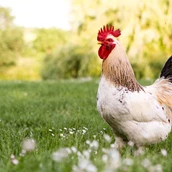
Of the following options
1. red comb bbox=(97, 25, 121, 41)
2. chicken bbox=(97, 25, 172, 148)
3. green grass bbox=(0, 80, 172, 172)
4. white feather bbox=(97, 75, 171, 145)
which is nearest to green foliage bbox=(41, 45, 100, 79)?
green grass bbox=(0, 80, 172, 172)

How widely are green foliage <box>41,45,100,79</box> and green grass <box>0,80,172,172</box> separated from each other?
11.0m

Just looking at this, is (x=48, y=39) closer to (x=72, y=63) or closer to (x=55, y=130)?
(x=72, y=63)

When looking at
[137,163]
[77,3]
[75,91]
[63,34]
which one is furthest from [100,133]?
[63,34]

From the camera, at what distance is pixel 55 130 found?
5020 millimetres

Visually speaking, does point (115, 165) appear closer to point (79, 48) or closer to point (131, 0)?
point (131, 0)

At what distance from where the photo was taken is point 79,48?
22.2 meters

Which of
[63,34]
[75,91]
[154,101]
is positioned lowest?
[63,34]

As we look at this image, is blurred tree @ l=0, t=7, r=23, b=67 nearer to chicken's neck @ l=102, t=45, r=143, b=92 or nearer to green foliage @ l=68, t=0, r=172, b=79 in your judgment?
green foliage @ l=68, t=0, r=172, b=79

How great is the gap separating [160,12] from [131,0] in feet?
5.32

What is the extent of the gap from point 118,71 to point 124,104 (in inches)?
15.5

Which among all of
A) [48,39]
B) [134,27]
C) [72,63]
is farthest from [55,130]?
[48,39]

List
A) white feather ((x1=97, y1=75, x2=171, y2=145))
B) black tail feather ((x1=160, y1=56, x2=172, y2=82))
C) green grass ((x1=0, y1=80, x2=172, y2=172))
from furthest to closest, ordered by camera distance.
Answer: black tail feather ((x1=160, y1=56, x2=172, y2=82))
white feather ((x1=97, y1=75, x2=171, y2=145))
green grass ((x1=0, y1=80, x2=172, y2=172))

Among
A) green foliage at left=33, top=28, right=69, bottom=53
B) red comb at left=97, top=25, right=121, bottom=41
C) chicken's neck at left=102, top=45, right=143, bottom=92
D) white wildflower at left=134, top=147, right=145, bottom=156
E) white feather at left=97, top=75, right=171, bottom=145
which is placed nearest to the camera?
white wildflower at left=134, top=147, right=145, bottom=156

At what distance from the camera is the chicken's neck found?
157 inches
